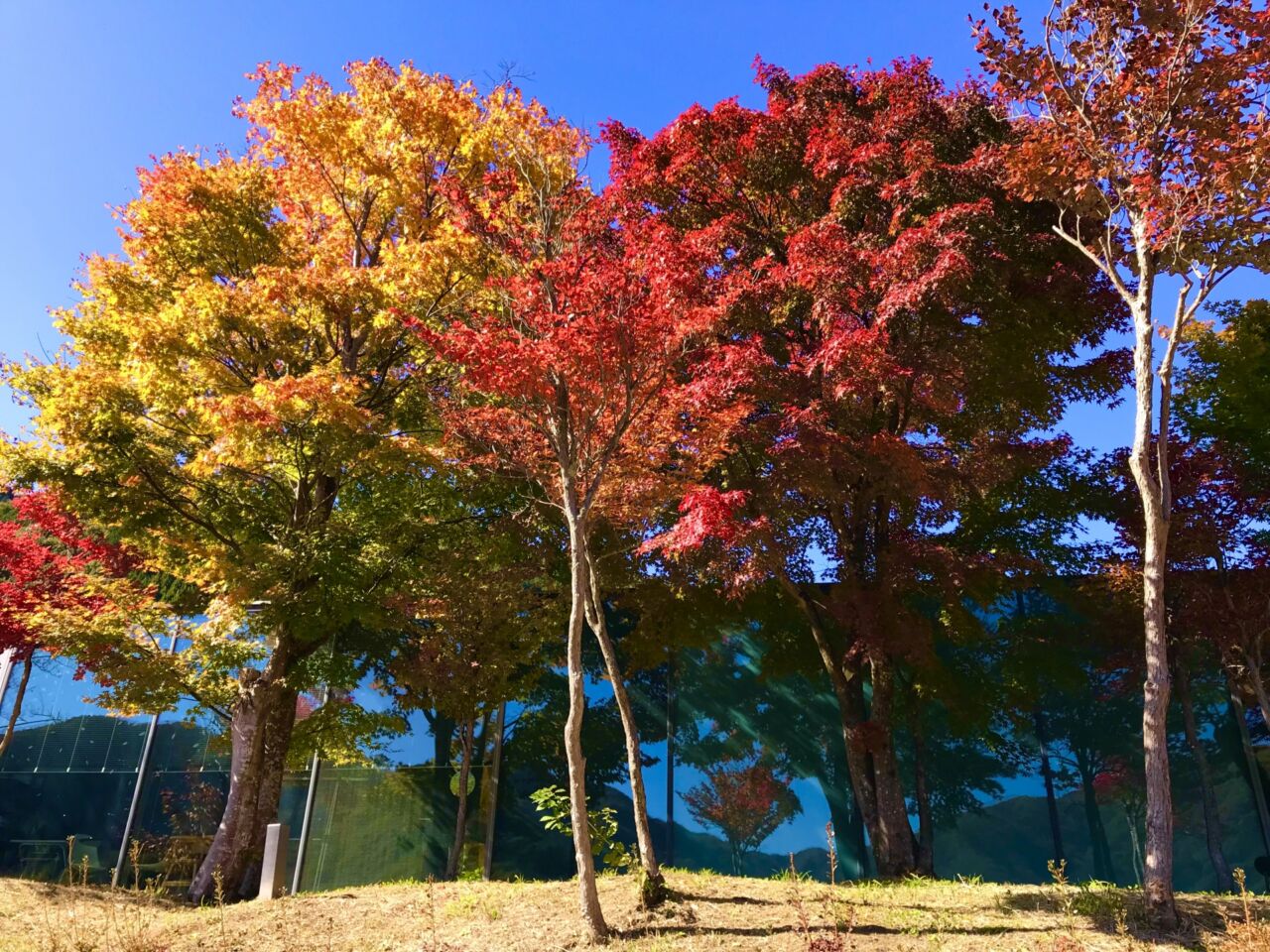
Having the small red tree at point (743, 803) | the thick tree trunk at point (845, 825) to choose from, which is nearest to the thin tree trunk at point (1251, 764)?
the thick tree trunk at point (845, 825)

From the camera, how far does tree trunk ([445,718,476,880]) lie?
10852 millimetres

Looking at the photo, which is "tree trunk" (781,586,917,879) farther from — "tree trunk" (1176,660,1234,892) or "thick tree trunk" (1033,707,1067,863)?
"tree trunk" (1176,660,1234,892)

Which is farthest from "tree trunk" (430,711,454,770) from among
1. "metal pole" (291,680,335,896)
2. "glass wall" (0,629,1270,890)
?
"metal pole" (291,680,335,896)

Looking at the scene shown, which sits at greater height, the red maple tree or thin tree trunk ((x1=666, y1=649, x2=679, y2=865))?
the red maple tree

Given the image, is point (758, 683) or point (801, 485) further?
point (758, 683)

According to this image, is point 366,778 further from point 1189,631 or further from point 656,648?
point 1189,631

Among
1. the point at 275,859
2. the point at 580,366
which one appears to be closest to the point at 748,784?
the point at 275,859

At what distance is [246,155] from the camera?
11.0m

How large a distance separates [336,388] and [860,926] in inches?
275

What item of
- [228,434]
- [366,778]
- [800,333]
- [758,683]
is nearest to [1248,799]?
[758,683]

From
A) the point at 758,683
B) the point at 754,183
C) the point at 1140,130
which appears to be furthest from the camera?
the point at 758,683

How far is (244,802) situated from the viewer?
998 centimetres

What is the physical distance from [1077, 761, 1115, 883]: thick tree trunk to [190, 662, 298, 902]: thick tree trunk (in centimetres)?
1062

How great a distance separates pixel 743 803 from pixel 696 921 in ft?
19.6
